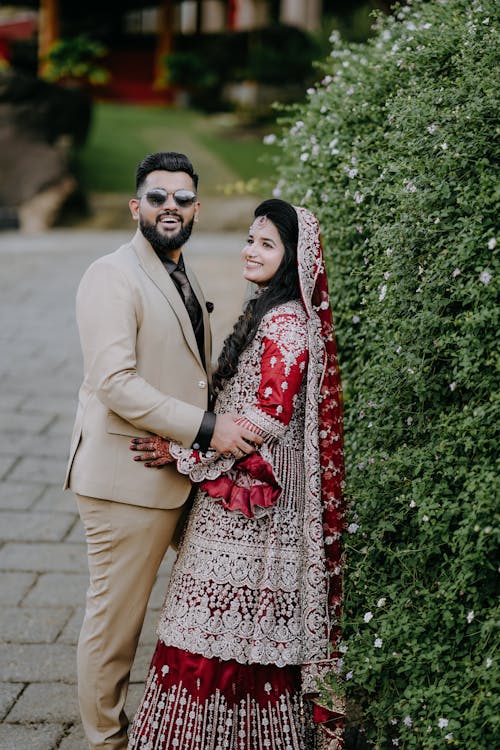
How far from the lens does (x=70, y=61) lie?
63.8 feet

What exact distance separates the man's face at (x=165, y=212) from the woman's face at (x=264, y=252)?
0.21 m

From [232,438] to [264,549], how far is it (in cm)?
37

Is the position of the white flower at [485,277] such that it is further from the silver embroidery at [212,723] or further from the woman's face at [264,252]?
the silver embroidery at [212,723]

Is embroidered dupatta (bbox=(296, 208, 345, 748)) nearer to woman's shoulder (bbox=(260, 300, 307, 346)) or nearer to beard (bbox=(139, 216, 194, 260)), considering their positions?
woman's shoulder (bbox=(260, 300, 307, 346))

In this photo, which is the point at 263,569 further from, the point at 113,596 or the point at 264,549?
the point at 113,596

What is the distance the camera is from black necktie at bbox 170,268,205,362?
297cm

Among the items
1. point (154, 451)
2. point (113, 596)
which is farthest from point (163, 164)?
point (113, 596)

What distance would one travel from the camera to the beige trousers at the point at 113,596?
2.88m

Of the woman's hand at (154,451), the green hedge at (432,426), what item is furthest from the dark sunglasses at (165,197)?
the woman's hand at (154,451)

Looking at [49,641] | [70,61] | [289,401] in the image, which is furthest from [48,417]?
[70,61]

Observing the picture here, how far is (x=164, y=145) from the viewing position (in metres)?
17.9

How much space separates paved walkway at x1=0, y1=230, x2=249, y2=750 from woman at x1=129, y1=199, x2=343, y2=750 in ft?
2.19

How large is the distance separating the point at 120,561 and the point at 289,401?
2.41ft

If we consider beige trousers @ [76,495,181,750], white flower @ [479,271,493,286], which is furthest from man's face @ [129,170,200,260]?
white flower @ [479,271,493,286]
